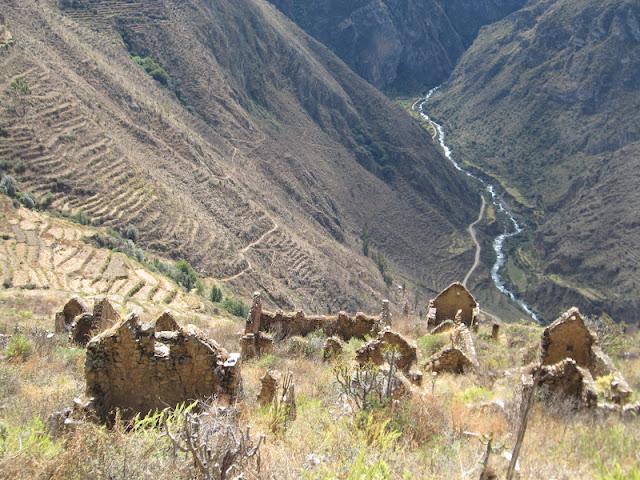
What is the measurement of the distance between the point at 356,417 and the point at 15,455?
432 centimetres

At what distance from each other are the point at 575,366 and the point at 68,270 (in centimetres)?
3333

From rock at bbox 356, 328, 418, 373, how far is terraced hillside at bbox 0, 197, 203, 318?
59.0ft

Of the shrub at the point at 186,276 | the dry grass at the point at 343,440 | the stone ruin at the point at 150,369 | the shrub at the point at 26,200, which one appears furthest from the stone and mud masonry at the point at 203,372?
the shrub at the point at 26,200

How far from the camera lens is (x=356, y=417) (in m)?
8.38

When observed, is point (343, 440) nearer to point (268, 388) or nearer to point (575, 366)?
point (268, 388)

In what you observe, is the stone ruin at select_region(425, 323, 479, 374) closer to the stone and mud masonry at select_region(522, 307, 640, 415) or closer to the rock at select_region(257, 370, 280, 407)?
the stone and mud masonry at select_region(522, 307, 640, 415)

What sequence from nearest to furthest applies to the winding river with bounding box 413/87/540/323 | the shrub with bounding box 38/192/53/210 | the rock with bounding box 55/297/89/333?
the rock with bounding box 55/297/89/333 → the shrub with bounding box 38/192/53/210 → the winding river with bounding box 413/87/540/323

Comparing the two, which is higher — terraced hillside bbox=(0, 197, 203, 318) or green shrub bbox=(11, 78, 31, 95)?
green shrub bbox=(11, 78, 31, 95)

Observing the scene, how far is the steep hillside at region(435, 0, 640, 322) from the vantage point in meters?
92.9

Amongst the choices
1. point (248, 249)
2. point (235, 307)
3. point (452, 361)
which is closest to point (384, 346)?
point (452, 361)

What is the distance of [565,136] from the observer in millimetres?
139625

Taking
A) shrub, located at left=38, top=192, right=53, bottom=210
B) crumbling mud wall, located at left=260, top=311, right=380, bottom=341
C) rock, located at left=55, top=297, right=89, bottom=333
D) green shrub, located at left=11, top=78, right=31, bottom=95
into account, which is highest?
green shrub, located at left=11, top=78, right=31, bottom=95

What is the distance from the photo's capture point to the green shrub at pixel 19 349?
1314 cm

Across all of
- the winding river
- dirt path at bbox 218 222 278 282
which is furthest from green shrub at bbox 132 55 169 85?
the winding river
